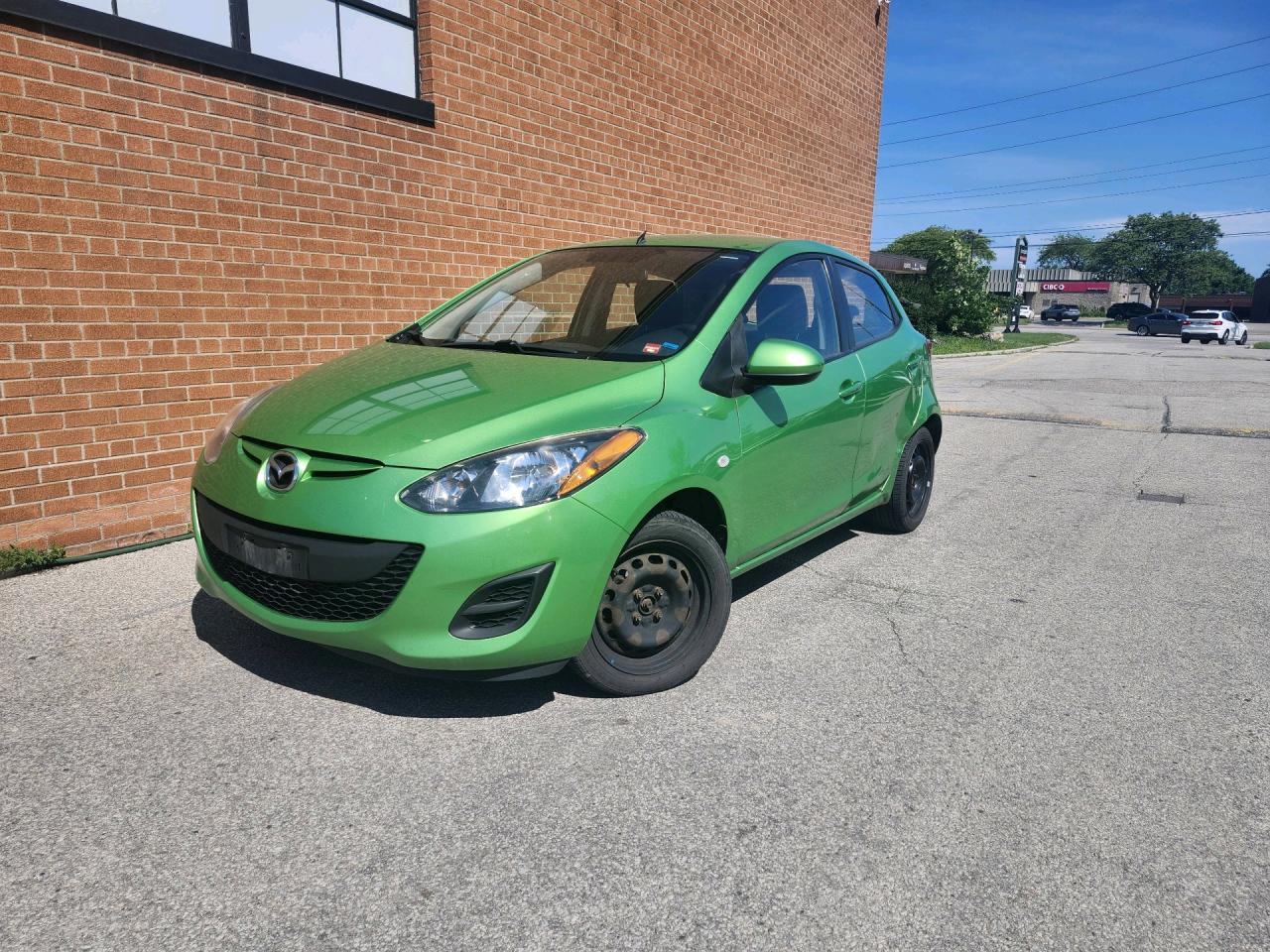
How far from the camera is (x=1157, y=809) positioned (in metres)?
2.59

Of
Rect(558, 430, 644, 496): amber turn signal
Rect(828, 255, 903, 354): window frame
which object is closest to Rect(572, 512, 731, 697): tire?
Rect(558, 430, 644, 496): amber turn signal

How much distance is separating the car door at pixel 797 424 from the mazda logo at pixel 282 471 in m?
1.59

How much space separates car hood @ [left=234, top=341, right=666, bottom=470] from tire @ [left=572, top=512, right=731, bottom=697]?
19.0 inches

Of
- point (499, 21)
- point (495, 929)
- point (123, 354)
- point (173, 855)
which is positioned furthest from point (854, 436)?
point (499, 21)

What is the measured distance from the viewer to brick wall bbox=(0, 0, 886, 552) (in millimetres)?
4508

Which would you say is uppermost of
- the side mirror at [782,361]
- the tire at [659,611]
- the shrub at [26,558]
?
the side mirror at [782,361]

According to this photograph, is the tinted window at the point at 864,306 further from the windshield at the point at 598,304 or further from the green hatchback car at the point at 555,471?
the windshield at the point at 598,304

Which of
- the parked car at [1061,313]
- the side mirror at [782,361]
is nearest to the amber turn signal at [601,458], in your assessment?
the side mirror at [782,361]

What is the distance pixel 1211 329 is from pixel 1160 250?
3626 inches

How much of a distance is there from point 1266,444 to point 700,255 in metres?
8.12

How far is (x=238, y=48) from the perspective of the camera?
5344 mm

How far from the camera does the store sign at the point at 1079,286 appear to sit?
104 meters

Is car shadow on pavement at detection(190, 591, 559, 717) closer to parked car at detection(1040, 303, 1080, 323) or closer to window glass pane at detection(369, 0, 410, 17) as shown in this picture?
window glass pane at detection(369, 0, 410, 17)

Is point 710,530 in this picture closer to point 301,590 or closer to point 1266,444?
point 301,590
